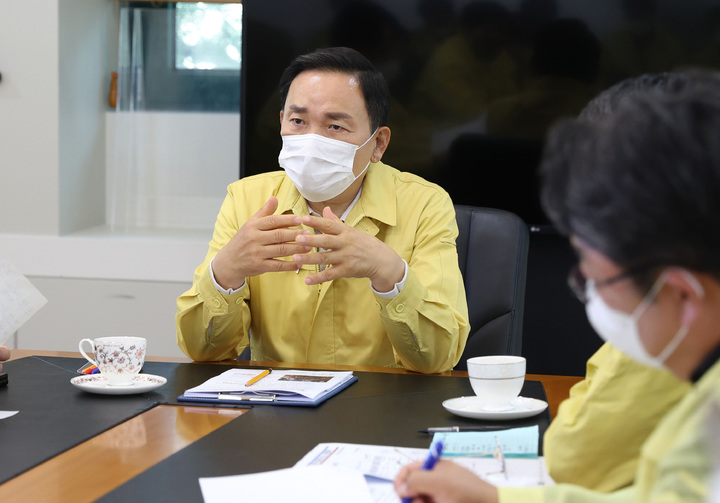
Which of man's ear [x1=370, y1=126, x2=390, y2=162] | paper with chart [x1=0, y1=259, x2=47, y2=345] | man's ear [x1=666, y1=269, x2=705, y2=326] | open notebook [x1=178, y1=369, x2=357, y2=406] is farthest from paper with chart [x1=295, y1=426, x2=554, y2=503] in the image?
man's ear [x1=370, y1=126, x2=390, y2=162]

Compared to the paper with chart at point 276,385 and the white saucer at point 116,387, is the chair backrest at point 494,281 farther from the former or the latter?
the white saucer at point 116,387

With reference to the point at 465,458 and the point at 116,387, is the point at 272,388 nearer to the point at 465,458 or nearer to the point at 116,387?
the point at 116,387

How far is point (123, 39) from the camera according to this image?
3520mm

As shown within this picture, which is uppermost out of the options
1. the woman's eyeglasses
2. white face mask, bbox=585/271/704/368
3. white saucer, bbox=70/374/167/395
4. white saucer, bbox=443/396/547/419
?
the woman's eyeglasses

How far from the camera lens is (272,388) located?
4.39 ft

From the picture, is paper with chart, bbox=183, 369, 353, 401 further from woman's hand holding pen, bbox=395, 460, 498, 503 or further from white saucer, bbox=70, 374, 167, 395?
woman's hand holding pen, bbox=395, 460, 498, 503

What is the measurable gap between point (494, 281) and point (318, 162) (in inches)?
19.0

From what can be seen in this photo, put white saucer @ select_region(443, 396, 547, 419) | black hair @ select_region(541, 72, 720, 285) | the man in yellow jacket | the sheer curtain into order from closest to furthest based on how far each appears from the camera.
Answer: black hair @ select_region(541, 72, 720, 285)
white saucer @ select_region(443, 396, 547, 419)
the man in yellow jacket
the sheer curtain

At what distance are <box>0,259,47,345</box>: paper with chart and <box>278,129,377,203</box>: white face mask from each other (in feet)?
2.09

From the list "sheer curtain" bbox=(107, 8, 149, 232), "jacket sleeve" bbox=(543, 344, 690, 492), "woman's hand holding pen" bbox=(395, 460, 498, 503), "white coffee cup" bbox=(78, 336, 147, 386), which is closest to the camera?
"woman's hand holding pen" bbox=(395, 460, 498, 503)

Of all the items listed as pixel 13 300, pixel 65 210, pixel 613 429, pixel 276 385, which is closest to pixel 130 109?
pixel 65 210

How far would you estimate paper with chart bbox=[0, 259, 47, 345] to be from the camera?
4.76 ft

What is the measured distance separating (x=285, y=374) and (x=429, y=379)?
0.85ft

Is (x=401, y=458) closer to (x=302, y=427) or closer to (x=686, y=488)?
(x=302, y=427)
